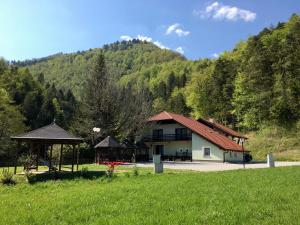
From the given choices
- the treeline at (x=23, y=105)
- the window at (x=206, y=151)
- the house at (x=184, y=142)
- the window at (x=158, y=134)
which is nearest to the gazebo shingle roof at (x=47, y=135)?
the treeline at (x=23, y=105)

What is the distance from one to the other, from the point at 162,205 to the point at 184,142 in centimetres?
4348

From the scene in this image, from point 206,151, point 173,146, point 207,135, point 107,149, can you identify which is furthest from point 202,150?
point 107,149

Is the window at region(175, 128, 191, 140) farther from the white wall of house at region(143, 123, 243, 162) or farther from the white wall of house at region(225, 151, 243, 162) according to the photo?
the white wall of house at region(225, 151, 243, 162)

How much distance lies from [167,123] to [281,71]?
2616cm

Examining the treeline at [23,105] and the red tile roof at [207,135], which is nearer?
the red tile roof at [207,135]

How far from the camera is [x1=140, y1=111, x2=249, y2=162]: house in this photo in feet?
168

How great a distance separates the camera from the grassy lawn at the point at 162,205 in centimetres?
1032

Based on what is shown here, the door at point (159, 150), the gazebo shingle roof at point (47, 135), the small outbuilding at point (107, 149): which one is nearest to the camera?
the gazebo shingle roof at point (47, 135)

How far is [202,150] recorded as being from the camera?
5200 centimetres

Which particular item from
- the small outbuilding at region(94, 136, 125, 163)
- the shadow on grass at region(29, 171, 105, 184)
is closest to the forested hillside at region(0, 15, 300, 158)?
the small outbuilding at region(94, 136, 125, 163)

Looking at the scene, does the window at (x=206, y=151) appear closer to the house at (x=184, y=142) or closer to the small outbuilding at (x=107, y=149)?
the house at (x=184, y=142)

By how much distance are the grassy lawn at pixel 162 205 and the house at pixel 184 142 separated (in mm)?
33439

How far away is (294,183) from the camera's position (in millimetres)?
17469

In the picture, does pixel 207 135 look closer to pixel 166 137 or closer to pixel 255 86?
pixel 166 137
